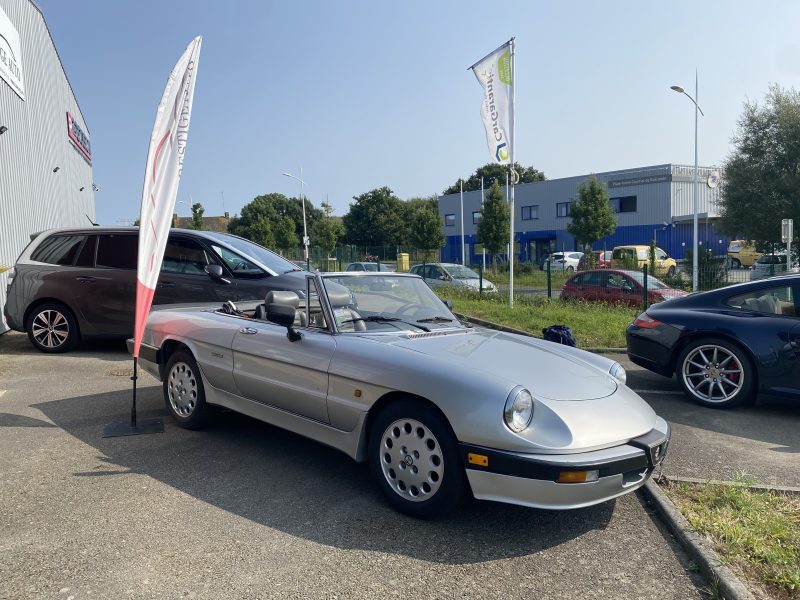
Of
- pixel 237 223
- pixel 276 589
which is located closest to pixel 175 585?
pixel 276 589

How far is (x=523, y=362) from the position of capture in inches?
157

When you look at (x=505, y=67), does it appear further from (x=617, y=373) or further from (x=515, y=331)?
(x=617, y=373)

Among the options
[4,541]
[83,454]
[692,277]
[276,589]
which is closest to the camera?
[276,589]

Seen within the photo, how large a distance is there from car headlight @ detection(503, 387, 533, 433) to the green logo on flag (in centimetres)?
1295

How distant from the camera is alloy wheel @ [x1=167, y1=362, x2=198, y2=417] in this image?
209 inches

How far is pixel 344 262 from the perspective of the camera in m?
34.7

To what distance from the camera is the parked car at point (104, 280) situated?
8.94 meters

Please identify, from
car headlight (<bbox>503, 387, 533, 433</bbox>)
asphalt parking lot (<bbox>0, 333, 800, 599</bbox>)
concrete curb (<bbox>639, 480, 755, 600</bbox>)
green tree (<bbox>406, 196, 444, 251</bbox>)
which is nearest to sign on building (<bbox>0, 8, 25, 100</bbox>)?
asphalt parking lot (<bbox>0, 333, 800, 599</bbox>)

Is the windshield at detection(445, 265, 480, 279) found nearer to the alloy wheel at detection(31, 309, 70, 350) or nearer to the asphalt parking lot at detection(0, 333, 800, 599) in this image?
the alloy wheel at detection(31, 309, 70, 350)

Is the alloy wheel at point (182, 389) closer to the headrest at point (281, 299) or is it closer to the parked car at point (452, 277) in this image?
the headrest at point (281, 299)

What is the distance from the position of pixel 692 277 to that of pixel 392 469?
1763cm

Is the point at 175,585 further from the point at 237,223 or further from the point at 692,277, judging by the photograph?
the point at 237,223

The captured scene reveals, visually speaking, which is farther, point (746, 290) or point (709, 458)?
point (746, 290)

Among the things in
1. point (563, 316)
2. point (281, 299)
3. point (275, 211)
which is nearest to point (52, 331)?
point (281, 299)
